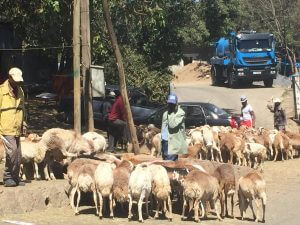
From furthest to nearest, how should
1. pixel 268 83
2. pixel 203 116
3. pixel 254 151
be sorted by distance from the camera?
pixel 268 83
pixel 203 116
pixel 254 151

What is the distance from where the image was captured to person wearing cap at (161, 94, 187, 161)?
470 inches

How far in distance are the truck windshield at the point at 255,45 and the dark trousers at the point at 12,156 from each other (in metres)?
27.9

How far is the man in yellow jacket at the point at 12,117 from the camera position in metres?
10.2

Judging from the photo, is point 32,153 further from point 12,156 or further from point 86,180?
point 86,180

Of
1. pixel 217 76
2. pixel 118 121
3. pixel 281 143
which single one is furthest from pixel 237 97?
pixel 118 121

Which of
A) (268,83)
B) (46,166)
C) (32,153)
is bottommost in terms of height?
(46,166)

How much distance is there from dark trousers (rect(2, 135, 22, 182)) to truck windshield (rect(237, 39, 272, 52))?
27.9 meters

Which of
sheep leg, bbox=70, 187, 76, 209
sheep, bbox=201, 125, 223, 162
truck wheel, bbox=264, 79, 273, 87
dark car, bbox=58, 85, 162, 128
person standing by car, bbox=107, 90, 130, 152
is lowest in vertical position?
sheep leg, bbox=70, 187, 76, 209

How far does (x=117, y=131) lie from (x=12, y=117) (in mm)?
6075

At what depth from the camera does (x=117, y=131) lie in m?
16.2

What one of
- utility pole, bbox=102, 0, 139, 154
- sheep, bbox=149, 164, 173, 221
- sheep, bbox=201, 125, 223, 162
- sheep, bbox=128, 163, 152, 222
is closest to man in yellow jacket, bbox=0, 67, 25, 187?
sheep, bbox=128, 163, 152, 222

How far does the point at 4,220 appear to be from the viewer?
9.83 m

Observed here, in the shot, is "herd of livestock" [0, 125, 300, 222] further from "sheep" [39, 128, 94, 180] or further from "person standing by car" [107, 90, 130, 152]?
"person standing by car" [107, 90, 130, 152]

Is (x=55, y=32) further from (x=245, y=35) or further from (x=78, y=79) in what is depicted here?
(x=245, y=35)
